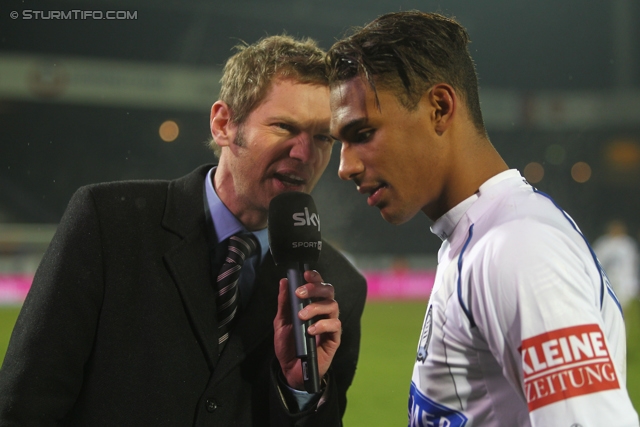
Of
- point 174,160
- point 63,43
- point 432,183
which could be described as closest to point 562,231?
point 432,183

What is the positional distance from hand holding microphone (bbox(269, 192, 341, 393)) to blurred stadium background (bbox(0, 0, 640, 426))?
301 centimetres

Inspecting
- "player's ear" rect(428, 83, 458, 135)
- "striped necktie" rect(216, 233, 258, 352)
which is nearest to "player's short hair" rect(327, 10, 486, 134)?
"player's ear" rect(428, 83, 458, 135)

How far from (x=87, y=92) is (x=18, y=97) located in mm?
2727

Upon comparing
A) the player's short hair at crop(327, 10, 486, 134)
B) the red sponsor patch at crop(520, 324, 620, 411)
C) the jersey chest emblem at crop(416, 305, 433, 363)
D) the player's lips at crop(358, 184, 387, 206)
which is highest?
the player's short hair at crop(327, 10, 486, 134)

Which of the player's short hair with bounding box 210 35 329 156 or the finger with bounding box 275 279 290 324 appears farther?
the player's short hair with bounding box 210 35 329 156

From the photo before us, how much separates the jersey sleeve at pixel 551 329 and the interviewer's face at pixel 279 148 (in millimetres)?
831

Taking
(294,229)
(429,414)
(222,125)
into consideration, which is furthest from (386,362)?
(429,414)

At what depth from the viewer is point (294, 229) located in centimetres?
139

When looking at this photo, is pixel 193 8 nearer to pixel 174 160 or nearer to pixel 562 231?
pixel 174 160

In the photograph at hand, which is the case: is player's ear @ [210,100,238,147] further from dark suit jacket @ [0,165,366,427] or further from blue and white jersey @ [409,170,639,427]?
blue and white jersey @ [409,170,639,427]

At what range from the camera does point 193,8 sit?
37.7ft

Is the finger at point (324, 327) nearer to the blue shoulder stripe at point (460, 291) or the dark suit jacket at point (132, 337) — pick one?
the dark suit jacket at point (132, 337)

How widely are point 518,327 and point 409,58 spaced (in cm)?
53

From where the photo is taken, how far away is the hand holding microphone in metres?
1.26
